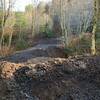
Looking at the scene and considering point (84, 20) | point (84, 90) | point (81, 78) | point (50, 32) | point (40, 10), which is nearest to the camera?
point (84, 90)

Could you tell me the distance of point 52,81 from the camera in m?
6.46

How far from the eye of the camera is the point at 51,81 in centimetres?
646

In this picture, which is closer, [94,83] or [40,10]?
[94,83]

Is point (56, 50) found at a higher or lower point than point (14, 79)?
lower

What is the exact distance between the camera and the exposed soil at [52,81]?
20.0 ft

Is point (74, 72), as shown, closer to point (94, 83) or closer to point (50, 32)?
point (94, 83)

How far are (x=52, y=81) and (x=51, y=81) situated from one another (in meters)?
0.02

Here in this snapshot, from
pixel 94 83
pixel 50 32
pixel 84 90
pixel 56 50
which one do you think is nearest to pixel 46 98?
pixel 84 90

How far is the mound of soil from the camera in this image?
611 cm

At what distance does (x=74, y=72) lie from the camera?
7.01 meters

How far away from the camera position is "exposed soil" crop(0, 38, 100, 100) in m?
6.11

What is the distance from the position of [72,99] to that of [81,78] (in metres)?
0.89

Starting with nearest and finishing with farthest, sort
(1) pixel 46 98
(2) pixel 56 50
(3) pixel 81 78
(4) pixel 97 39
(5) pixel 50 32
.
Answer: (1) pixel 46 98 → (3) pixel 81 78 → (4) pixel 97 39 → (2) pixel 56 50 → (5) pixel 50 32

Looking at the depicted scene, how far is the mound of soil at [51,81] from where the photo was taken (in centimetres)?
611
